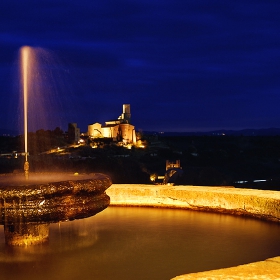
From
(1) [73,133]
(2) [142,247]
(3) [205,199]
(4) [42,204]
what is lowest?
(2) [142,247]

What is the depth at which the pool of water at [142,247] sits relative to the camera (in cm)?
411

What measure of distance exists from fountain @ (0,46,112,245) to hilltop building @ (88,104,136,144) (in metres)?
87.5

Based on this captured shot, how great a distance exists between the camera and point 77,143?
9175cm

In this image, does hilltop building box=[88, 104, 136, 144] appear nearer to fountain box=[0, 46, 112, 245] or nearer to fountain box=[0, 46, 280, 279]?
fountain box=[0, 46, 280, 279]

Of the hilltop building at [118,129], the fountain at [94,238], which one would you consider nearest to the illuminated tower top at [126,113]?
the hilltop building at [118,129]

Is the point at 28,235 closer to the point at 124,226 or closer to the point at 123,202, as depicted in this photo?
the point at 124,226

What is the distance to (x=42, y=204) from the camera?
4555 millimetres

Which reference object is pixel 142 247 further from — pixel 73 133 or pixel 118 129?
pixel 118 129

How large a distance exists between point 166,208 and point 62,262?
265 cm

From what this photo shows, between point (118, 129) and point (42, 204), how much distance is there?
91.1m

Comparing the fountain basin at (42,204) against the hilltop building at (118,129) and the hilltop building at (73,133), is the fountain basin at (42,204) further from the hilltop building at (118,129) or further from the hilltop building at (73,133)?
the hilltop building at (73,133)

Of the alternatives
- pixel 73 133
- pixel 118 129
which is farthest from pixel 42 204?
pixel 118 129

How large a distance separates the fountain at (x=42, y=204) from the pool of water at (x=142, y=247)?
17 centimetres

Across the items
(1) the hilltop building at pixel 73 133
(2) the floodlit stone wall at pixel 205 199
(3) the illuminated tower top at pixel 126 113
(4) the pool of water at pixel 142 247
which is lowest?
(4) the pool of water at pixel 142 247
